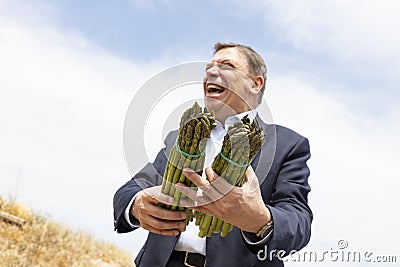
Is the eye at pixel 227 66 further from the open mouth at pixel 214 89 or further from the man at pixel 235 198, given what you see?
the open mouth at pixel 214 89

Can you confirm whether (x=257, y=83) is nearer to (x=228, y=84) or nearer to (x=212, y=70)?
(x=228, y=84)

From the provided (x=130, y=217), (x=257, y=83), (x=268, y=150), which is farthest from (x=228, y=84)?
(x=130, y=217)

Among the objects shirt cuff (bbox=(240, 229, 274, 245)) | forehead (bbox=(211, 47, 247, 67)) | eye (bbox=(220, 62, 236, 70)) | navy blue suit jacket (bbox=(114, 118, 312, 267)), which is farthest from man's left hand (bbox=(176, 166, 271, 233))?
forehead (bbox=(211, 47, 247, 67))

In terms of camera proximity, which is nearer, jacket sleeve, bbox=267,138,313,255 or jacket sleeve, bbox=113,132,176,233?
jacket sleeve, bbox=267,138,313,255

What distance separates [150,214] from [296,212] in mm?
700

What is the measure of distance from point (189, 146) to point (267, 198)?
28.7 inches

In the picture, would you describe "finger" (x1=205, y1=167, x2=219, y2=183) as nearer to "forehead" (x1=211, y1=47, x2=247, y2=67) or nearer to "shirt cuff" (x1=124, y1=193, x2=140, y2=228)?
"shirt cuff" (x1=124, y1=193, x2=140, y2=228)

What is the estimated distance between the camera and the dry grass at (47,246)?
23.9ft

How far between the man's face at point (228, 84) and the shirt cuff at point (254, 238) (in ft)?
2.09

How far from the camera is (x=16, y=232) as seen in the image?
7.83 meters

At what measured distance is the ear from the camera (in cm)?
296

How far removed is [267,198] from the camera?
2652 mm

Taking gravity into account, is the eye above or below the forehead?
below

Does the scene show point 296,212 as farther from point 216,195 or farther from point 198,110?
point 198,110
